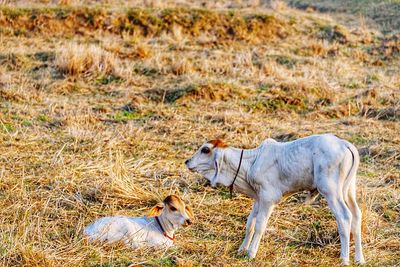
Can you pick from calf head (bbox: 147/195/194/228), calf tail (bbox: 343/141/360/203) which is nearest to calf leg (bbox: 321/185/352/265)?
calf tail (bbox: 343/141/360/203)

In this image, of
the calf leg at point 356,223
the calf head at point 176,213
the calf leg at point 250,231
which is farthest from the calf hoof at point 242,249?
the calf leg at point 356,223

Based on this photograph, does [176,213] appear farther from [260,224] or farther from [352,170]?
[352,170]

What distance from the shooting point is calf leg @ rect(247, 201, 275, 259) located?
631 cm

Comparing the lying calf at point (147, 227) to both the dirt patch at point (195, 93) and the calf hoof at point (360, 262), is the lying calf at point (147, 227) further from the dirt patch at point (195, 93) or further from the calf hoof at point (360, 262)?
the dirt patch at point (195, 93)

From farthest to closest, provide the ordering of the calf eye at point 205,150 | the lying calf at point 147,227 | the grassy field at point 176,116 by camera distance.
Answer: the grassy field at point 176,116
the calf eye at point 205,150
the lying calf at point 147,227

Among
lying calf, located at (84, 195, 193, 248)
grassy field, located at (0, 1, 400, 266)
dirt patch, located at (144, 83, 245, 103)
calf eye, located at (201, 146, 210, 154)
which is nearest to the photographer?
lying calf, located at (84, 195, 193, 248)

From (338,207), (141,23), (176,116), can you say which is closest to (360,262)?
(338,207)

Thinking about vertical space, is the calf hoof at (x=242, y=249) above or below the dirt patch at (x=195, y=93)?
above

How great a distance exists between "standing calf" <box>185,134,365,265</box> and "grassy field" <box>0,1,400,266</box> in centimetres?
36

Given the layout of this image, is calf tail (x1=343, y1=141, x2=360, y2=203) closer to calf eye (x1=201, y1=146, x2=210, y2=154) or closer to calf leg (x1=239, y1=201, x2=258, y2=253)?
calf leg (x1=239, y1=201, x2=258, y2=253)

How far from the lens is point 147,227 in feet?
21.9

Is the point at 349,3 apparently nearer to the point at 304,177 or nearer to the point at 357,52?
the point at 357,52

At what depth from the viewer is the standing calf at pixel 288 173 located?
6074 millimetres

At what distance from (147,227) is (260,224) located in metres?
1.14
